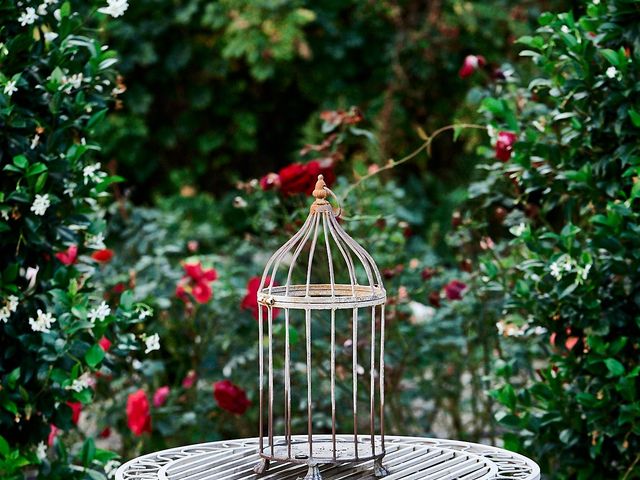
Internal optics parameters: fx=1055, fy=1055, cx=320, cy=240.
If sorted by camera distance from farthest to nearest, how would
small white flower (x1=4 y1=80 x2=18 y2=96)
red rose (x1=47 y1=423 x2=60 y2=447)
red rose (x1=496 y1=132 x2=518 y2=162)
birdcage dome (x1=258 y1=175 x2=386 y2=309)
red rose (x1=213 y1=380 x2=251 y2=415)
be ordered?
red rose (x1=213 y1=380 x2=251 y2=415), red rose (x1=496 y1=132 x2=518 y2=162), red rose (x1=47 y1=423 x2=60 y2=447), small white flower (x1=4 y1=80 x2=18 y2=96), birdcage dome (x1=258 y1=175 x2=386 y2=309)

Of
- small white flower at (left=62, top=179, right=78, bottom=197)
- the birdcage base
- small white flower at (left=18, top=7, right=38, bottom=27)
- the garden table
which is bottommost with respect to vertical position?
the garden table

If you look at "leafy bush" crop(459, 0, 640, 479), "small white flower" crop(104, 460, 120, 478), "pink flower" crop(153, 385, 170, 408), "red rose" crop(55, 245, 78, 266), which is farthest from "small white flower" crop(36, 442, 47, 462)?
"leafy bush" crop(459, 0, 640, 479)

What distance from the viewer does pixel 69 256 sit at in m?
2.70

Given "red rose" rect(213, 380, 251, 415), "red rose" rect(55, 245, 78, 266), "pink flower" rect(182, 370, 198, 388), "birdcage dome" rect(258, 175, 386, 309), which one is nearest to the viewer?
"birdcage dome" rect(258, 175, 386, 309)

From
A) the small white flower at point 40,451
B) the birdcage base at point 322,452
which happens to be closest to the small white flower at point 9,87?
the small white flower at point 40,451

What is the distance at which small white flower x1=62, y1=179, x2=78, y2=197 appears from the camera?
2490mm

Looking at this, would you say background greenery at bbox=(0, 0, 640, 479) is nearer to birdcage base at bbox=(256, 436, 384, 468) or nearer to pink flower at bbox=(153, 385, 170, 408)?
pink flower at bbox=(153, 385, 170, 408)

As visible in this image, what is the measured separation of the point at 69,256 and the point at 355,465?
3.49 feet

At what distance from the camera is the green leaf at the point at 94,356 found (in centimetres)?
236

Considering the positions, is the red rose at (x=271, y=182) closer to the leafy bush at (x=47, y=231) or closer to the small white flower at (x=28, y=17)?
the leafy bush at (x=47, y=231)

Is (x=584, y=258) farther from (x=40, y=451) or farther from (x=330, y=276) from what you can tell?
(x=40, y=451)

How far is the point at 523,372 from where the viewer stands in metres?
3.80

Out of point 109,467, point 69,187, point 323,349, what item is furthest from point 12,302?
point 323,349

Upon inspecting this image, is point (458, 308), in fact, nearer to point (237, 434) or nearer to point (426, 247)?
point (237, 434)
